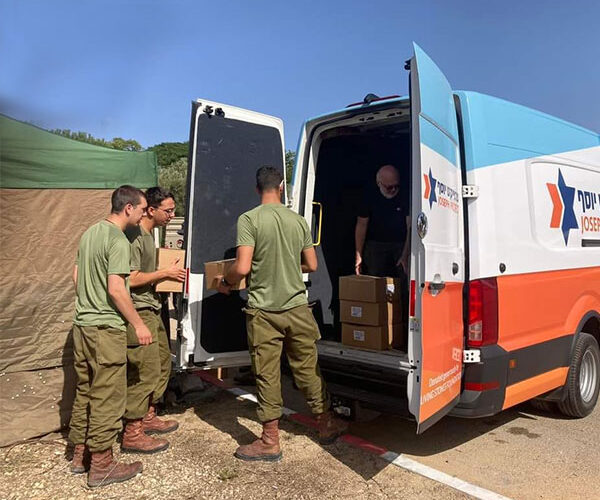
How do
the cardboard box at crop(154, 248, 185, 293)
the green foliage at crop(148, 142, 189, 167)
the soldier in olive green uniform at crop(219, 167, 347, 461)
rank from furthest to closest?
the green foliage at crop(148, 142, 189, 167) < the cardboard box at crop(154, 248, 185, 293) < the soldier in olive green uniform at crop(219, 167, 347, 461)

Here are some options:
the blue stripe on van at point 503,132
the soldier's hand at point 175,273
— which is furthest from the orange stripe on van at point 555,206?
the soldier's hand at point 175,273

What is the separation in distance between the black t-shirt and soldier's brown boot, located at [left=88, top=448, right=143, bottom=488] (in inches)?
111

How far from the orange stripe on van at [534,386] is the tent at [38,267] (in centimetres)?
332

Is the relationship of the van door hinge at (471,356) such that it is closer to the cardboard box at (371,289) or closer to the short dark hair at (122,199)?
the cardboard box at (371,289)

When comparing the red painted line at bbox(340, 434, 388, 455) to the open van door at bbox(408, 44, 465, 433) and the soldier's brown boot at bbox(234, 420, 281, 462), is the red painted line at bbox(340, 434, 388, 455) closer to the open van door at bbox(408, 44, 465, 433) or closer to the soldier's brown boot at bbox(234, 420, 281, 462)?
the soldier's brown boot at bbox(234, 420, 281, 462)

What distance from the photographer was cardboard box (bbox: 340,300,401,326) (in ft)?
12.5

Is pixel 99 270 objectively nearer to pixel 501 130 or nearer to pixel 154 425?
pixel 154 425

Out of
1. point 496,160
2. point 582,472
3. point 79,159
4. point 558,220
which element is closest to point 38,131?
point 79,159

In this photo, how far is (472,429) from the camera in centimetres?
434

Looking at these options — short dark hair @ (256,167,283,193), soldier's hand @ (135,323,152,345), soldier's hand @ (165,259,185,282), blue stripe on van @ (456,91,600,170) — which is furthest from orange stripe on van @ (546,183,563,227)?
soldier's hand @ (135,323,152,345)

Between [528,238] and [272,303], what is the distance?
1.92m

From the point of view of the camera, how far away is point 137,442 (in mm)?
3785

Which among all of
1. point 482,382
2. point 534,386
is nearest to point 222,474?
point 482,382

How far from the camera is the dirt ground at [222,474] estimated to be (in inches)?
127
